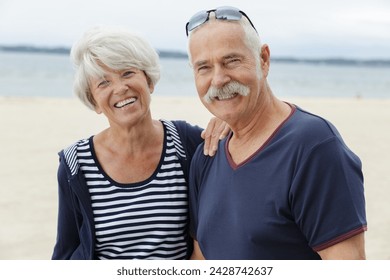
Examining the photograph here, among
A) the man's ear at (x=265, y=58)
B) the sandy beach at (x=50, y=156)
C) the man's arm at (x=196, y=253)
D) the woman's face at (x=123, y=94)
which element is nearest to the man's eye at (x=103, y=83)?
the woman's face at (x=123, y=94)

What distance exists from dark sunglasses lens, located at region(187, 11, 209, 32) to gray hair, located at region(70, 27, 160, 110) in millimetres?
452

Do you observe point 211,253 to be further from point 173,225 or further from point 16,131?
point 16,131

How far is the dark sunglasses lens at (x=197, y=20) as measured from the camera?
242 centimetres

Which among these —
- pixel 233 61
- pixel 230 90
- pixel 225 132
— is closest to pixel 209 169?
pixel 225 132

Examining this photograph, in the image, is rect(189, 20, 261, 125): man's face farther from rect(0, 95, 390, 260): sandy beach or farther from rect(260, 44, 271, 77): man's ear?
rect(0, 95, 390, 260): sandy beach

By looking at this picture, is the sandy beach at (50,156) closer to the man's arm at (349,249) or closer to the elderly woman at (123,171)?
the elderly woman at (123,171)

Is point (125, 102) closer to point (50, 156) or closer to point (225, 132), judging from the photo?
point (225, 132)

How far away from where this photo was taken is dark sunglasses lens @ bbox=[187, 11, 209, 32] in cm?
242

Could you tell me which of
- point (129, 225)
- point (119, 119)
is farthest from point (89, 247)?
point (119, 119)

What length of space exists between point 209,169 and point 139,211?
1.68 ft

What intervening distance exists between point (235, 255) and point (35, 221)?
4.25m

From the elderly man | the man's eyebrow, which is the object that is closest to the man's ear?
the elderly man

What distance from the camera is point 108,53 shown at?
9.05 ft

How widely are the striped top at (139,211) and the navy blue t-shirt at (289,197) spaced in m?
0.44
